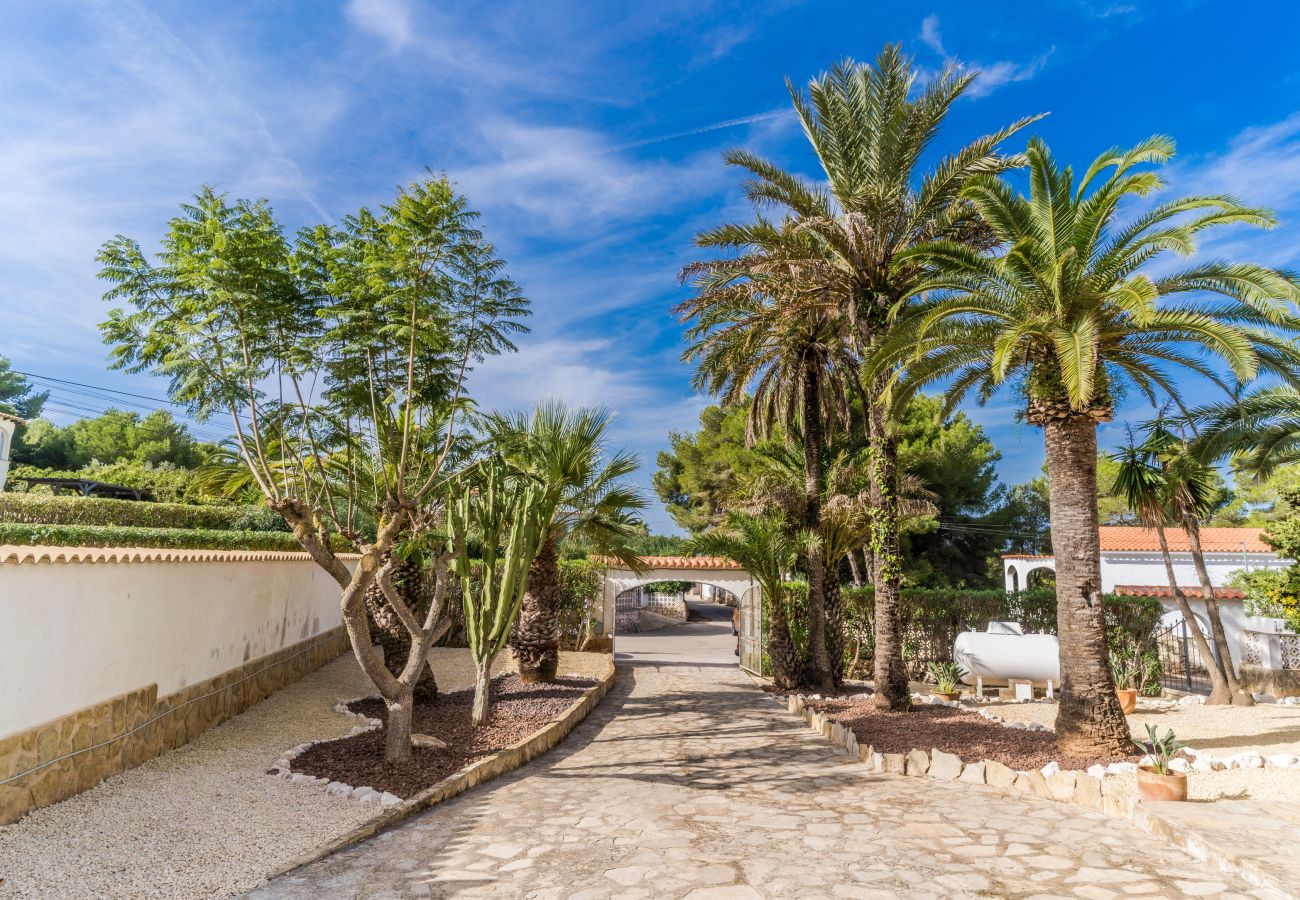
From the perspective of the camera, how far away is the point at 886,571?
36.3 feet

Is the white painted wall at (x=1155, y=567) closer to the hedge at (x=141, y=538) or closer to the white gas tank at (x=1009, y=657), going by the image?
the white gas tank at (x=1009, y=657)

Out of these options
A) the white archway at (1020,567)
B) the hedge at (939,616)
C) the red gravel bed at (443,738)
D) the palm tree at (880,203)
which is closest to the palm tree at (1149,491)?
the hedge at (939,616)

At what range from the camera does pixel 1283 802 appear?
6.16 metres

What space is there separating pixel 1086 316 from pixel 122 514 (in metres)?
20.3

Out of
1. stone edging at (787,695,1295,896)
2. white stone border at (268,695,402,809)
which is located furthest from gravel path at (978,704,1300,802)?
white stone border at (268,695,402,809)

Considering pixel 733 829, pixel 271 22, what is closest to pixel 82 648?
pixel 733 829

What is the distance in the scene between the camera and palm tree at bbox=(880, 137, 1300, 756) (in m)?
7.75

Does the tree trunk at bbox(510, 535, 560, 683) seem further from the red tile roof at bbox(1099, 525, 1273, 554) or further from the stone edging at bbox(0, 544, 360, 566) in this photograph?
the red tile roof at bbox(1099, 525, 1273, 554)

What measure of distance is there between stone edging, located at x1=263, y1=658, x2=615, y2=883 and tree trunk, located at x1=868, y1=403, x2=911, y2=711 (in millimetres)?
4646

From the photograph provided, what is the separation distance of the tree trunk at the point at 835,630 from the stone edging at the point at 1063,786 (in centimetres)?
448

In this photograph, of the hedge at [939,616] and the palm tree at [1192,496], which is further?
the hedge at [939,616]

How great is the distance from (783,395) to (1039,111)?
255 inches

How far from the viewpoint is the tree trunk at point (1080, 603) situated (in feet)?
25.3

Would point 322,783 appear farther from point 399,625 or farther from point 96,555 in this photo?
point 399,625
